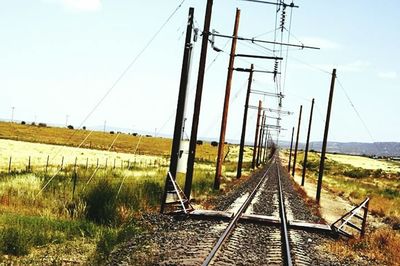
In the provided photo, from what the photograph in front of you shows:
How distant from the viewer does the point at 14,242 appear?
9.60m

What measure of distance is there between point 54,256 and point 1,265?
3.99ft

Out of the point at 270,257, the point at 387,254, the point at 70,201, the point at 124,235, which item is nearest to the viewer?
the point at 270,257

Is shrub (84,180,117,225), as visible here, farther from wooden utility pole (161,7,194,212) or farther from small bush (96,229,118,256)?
wooden utility pole (161,7,194,212)

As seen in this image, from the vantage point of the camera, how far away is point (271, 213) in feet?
56.4

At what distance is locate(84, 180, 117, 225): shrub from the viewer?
13.3 meters

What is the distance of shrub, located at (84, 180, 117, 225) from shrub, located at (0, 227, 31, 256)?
126 inches

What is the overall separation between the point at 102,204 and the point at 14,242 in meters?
4.56

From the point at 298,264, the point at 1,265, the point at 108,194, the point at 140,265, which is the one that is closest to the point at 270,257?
the point at 298,264

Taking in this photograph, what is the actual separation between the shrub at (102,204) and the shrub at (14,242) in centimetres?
320

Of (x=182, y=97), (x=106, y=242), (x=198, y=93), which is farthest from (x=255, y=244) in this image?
(x=198, y=93)

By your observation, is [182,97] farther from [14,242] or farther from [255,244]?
[14,242]

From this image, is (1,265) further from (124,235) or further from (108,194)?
(108,194)

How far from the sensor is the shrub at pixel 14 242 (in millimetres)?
9375

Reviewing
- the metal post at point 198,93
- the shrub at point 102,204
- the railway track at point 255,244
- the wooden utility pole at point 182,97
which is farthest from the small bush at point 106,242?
the metal post at point 198,93
